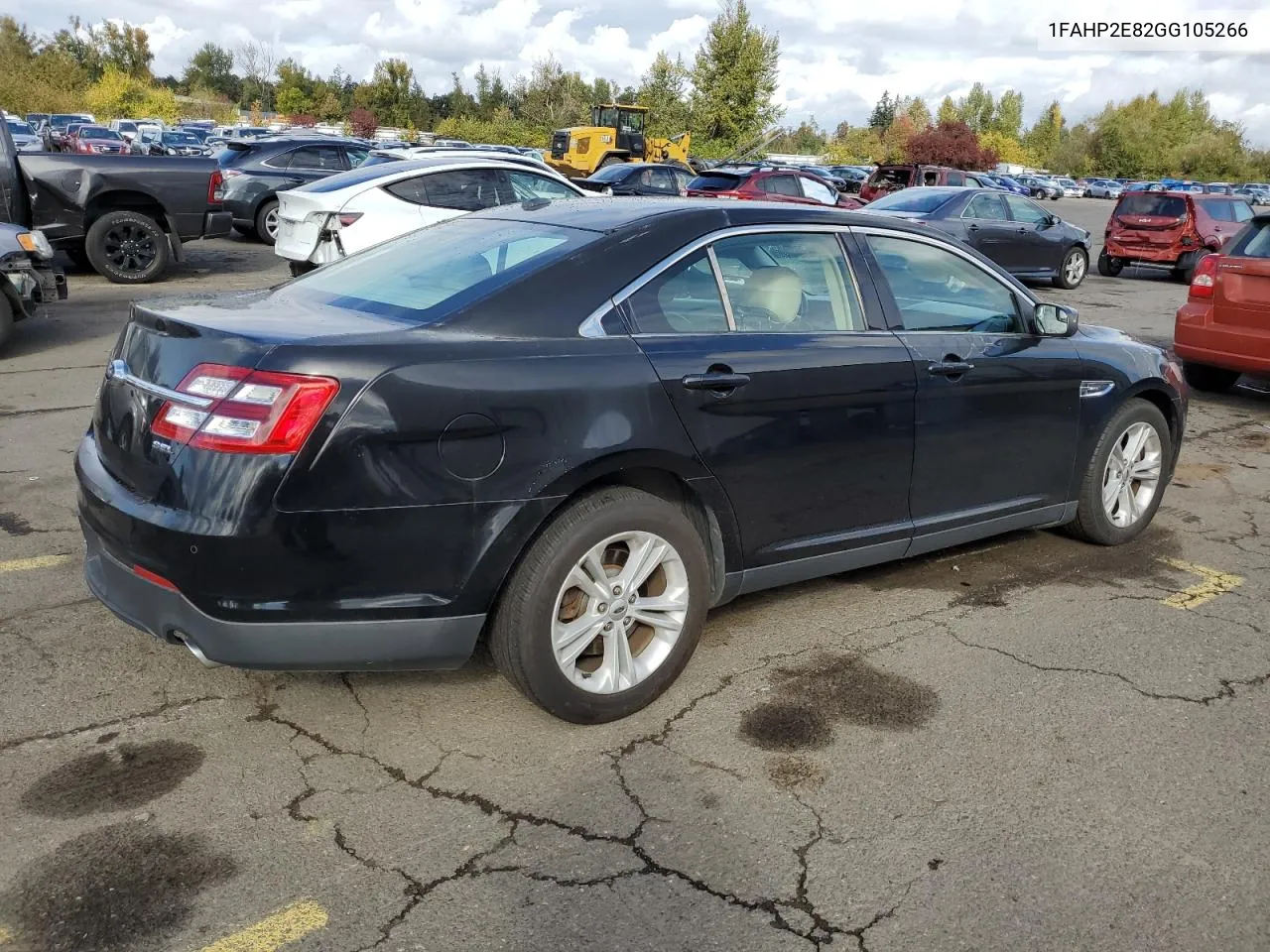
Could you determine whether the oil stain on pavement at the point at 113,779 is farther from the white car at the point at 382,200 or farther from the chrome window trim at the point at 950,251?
the white car at the point at 382,200

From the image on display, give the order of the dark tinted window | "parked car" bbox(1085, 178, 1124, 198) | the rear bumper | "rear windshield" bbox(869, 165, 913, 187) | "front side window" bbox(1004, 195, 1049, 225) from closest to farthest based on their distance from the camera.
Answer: the rear bumper
"front side window" bbox(1004, 195, 1049, 225)
the dark tinted window
"rear windshield" bbox(869, 165, 913, 187)
"parked car" bbox(1085, 178, 1124, 198)

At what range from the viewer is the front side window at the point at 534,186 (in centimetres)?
1302

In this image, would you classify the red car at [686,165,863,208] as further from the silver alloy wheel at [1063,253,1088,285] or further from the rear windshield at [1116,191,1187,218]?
the rear windshield at [1116,191,1187,218]

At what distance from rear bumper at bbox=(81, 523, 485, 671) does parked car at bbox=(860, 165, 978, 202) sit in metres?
22.6

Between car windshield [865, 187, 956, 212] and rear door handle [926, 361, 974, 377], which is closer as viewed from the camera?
rear door handle [926, 361, 974, 377]

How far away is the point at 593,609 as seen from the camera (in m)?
3.48

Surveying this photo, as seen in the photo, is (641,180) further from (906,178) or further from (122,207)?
(122,207)

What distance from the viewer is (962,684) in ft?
13.1

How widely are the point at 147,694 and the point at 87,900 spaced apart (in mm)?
1099

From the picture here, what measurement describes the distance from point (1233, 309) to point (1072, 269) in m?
9.65

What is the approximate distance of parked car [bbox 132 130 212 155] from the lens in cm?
3544

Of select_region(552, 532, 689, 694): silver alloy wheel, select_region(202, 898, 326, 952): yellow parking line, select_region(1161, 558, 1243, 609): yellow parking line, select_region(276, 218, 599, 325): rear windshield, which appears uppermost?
Result: select_region(276, 218, 599, 325): rear windshield

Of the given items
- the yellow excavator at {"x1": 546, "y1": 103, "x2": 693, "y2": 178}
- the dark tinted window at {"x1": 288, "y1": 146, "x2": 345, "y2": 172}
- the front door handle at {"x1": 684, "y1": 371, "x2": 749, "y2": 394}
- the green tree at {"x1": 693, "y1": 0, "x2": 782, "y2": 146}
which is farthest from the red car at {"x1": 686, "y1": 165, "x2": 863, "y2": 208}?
the green tree at {"x1": 693, "y1": 0, "x2": 782, "y2": 146}

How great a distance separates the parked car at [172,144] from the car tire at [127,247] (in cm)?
2169
